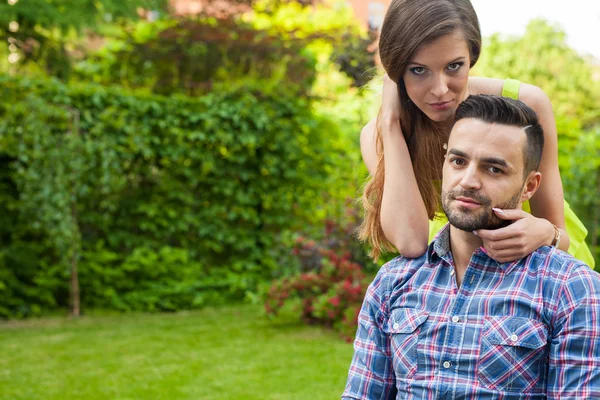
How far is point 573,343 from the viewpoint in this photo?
1.68 metres

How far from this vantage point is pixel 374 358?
201cm

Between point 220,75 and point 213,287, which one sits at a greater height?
point 220,75

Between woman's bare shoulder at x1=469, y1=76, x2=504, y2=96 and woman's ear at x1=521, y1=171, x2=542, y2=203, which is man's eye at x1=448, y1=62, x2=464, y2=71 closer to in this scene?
woman's bare shoulder at x1=469, y1=76, x2=504, y2=96

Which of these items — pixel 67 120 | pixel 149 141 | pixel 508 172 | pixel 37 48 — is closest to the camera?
pixel 508 172

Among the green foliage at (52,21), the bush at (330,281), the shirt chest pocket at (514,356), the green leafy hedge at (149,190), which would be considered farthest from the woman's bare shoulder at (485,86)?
the green foliage at (52,21)

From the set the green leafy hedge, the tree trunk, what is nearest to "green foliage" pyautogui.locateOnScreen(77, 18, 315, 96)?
the green leafy hedge

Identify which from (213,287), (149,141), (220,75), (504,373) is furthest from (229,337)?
(504,373)

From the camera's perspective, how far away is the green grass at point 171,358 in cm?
459

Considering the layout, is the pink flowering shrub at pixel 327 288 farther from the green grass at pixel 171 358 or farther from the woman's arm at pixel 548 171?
the woman's arm at pixel 548 171

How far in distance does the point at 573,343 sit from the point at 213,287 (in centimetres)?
620

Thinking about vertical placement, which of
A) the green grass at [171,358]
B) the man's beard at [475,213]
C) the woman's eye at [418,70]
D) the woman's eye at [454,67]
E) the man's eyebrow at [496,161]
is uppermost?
the woman's eye at [454,67]

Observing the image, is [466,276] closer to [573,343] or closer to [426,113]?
[573,343]

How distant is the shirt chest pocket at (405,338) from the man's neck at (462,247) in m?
0.16

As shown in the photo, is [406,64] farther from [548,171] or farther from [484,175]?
[548,171]
